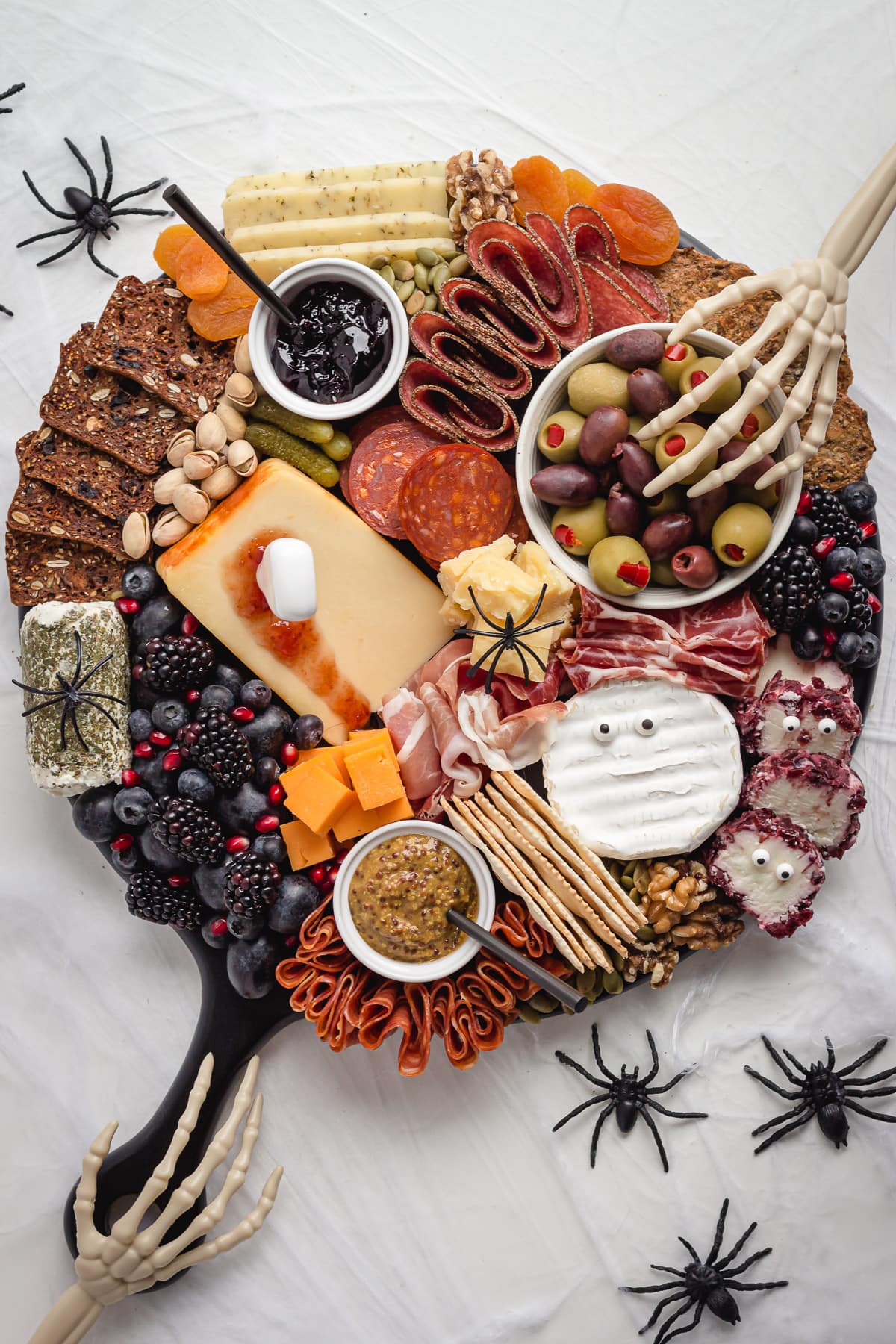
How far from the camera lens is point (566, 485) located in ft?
4.94

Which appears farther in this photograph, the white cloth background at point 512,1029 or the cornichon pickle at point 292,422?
the white cloth background at point 512,1029

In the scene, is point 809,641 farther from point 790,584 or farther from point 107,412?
point 107,412

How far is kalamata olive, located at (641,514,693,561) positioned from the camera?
58.9 inches

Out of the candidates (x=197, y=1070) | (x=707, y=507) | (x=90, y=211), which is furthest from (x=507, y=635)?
(x=90, y=211)

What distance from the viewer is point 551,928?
1.49 meters

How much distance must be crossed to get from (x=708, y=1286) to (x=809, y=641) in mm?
1208

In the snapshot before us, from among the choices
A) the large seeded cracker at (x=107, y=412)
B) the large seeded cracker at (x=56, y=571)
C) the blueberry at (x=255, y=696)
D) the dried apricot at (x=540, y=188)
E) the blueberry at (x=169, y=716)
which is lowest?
the blueberry at (x=169, y=716)

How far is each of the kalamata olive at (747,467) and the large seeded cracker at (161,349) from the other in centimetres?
86

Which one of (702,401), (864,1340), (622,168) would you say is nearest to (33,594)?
(702,401)

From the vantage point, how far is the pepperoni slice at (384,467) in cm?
164

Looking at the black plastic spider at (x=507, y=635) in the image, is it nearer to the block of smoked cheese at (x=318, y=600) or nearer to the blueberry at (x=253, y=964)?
the block of smoked cheese at (x=318, y=600)

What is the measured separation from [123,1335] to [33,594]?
1420mm

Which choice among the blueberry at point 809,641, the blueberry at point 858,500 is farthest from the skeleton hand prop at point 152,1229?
the blueberry at point 858,500

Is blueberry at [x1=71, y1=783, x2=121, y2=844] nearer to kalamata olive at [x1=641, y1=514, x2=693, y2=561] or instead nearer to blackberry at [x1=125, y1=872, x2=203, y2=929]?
blackberry at [x1=125, y1=872, x2=203, y2=929]
